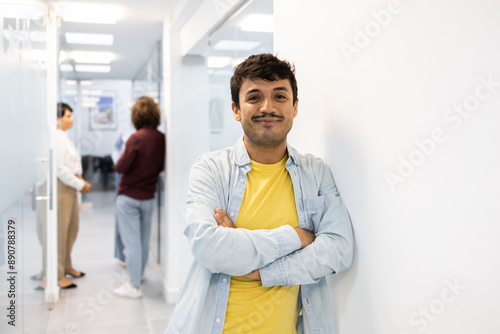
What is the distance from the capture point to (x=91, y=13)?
438 cm

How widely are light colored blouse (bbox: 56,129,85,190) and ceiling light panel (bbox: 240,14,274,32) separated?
2.42m

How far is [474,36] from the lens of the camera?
92cm

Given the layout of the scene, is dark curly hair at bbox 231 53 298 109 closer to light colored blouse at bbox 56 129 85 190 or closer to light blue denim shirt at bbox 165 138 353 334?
light blue denim shirt at bbox 165 138 353 334

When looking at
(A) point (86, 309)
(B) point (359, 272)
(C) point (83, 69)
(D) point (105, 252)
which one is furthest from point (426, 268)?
(C) point (83, 69)

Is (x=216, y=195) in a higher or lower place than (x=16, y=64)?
lower

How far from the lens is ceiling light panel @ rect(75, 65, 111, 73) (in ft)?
26.9

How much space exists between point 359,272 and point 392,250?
0.21 metres

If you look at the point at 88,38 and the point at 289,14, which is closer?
the point at 289,14

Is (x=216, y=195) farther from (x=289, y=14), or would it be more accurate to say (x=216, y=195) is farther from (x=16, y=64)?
(x=16, y=64)

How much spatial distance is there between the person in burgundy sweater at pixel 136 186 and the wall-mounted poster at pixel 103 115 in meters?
7.79

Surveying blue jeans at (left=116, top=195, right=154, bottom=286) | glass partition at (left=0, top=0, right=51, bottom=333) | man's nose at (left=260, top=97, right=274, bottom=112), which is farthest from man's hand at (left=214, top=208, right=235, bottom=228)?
blue jeans at (left=116, top=195, right=154, bottom=286)

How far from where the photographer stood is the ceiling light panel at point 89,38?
18.0 ft

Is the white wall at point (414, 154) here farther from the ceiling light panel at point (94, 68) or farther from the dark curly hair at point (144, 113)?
the ceiling light panel at point (94, 68)

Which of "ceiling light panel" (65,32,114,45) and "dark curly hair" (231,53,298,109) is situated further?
"ceiling light panel" (65,32,114,45)
